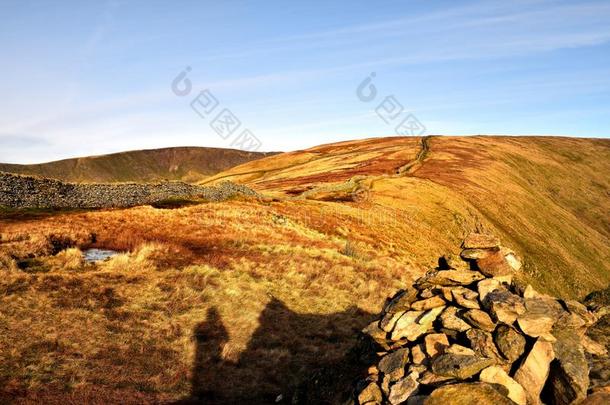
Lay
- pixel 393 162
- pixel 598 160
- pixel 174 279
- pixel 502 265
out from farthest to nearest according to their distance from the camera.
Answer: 1. pixel 598 160
2. pixel 393 162
3. pixel 174 279
4. pixel 502 265

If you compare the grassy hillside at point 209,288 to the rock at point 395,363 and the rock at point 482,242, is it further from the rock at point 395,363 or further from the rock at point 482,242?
the rock at point 482,242

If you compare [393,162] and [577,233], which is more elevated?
[393,162]

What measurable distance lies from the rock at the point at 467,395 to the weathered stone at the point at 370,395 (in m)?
2.11

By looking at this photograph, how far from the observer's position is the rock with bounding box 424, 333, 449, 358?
12580 mm

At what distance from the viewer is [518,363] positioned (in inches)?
467

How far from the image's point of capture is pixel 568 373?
1107 cm

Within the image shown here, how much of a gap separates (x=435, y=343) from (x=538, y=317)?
2831 mm

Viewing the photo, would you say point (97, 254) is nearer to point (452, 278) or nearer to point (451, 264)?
point (451, 264)

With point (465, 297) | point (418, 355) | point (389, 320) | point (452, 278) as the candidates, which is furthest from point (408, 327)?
point (452, 278)

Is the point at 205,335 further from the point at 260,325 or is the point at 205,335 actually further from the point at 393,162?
the point at 393,162

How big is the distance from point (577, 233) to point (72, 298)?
83530 millimetres

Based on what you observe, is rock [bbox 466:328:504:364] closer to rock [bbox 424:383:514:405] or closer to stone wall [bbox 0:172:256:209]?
rock [bbox 424:383:514:405]

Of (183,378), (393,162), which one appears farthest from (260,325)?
(393,162)

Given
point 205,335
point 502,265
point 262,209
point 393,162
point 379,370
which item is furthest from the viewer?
point 393,162
